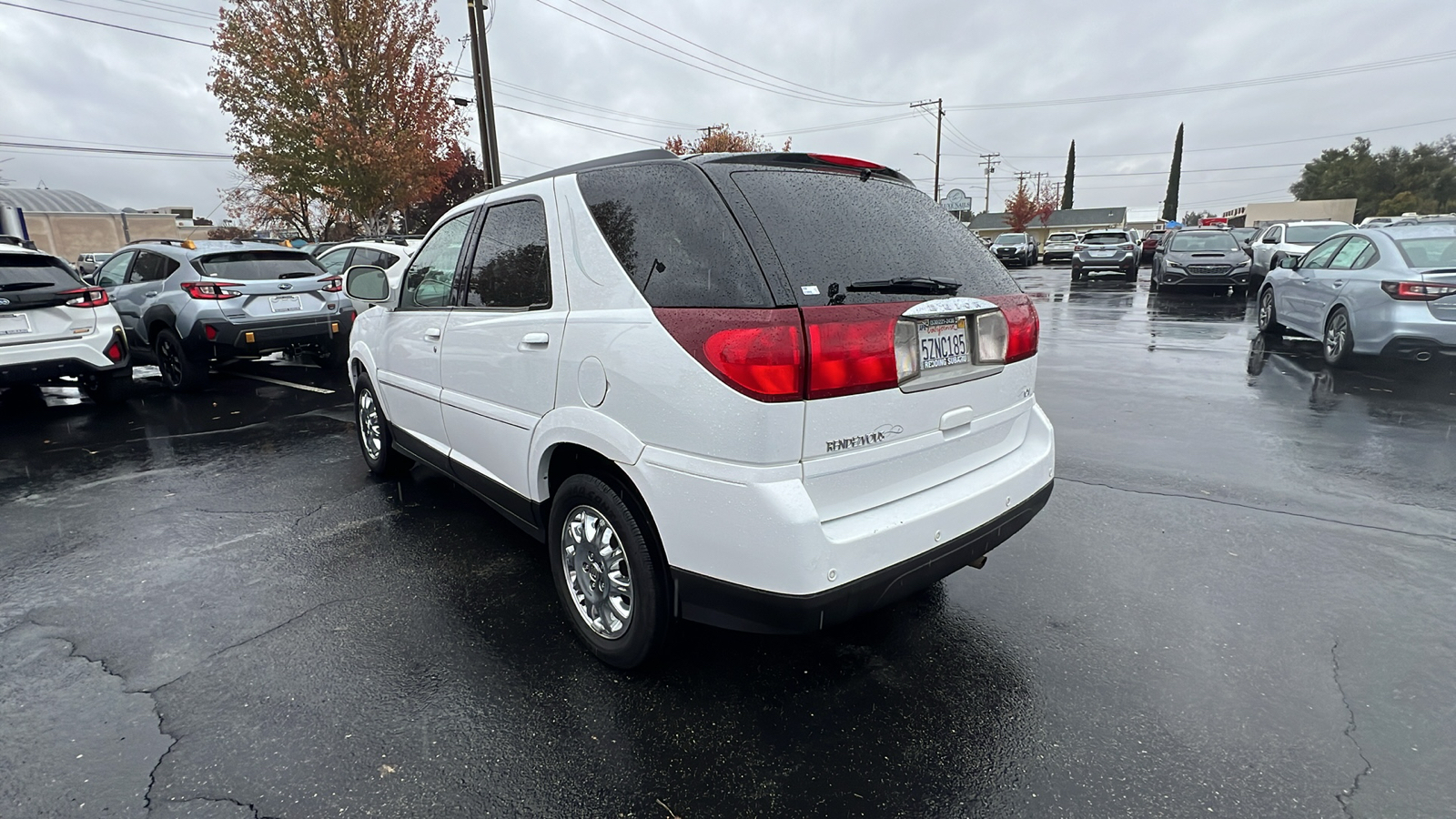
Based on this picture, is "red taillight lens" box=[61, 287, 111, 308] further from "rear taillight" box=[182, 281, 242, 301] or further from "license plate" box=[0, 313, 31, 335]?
"rear taillight" box=[182, 281, 242, 301]

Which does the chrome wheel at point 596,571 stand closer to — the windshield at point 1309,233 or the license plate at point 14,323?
the license plate at point 14,323

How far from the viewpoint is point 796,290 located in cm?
Result: 211

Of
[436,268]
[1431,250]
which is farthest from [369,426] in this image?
[1431,250]

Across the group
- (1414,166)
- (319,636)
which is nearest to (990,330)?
(319,636)

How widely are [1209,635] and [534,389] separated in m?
2.92

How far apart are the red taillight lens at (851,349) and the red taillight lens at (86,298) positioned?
26.9ft

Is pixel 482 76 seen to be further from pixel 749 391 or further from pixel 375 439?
pixel 749 391

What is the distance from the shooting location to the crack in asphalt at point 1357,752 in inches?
79.1

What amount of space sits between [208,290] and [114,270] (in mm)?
3311

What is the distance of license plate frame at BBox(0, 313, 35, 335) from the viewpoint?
21.1 ft

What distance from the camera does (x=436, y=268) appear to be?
385 centimetres

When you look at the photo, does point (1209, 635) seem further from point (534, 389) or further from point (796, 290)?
point (534, 389)

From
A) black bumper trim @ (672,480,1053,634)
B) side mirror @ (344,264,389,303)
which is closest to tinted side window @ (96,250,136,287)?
side mirror @ (344,264,389,303)

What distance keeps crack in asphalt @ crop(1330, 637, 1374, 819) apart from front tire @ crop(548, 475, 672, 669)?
2.05 m
